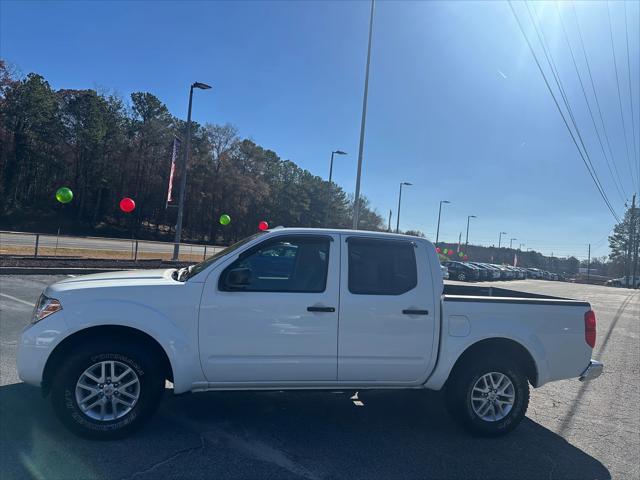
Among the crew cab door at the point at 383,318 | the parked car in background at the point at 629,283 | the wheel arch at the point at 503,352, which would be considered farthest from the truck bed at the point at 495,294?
the parked car in background at the point at 629,283

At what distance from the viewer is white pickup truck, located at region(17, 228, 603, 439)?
12.5 ft

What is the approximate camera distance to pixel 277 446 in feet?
12.9

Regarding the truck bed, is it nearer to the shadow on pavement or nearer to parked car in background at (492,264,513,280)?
the shadow on pavement

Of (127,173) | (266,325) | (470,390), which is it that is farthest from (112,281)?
(127,173)

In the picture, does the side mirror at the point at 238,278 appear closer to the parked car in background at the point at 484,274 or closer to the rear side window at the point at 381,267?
the rear side window at the point at 381,267

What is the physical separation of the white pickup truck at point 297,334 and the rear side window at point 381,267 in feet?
0.04

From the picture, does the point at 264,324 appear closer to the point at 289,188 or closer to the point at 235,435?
the point at 235,435

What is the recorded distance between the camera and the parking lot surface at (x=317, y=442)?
3492mm

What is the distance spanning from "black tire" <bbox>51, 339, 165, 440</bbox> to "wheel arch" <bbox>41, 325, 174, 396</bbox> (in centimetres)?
5

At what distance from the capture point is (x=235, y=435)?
4.08m

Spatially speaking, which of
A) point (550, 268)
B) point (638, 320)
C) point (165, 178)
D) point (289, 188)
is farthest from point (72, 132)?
point (550, 268)

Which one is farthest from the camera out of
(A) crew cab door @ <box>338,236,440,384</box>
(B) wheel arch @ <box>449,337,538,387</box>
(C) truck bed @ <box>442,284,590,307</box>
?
(C) truck bed @ <box>442,284,590,307</box>

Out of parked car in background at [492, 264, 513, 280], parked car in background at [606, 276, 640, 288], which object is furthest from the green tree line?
parked car in background at [606, 276, 640, 288]

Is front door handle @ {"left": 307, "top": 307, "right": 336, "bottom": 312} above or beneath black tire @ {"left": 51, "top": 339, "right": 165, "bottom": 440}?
above
